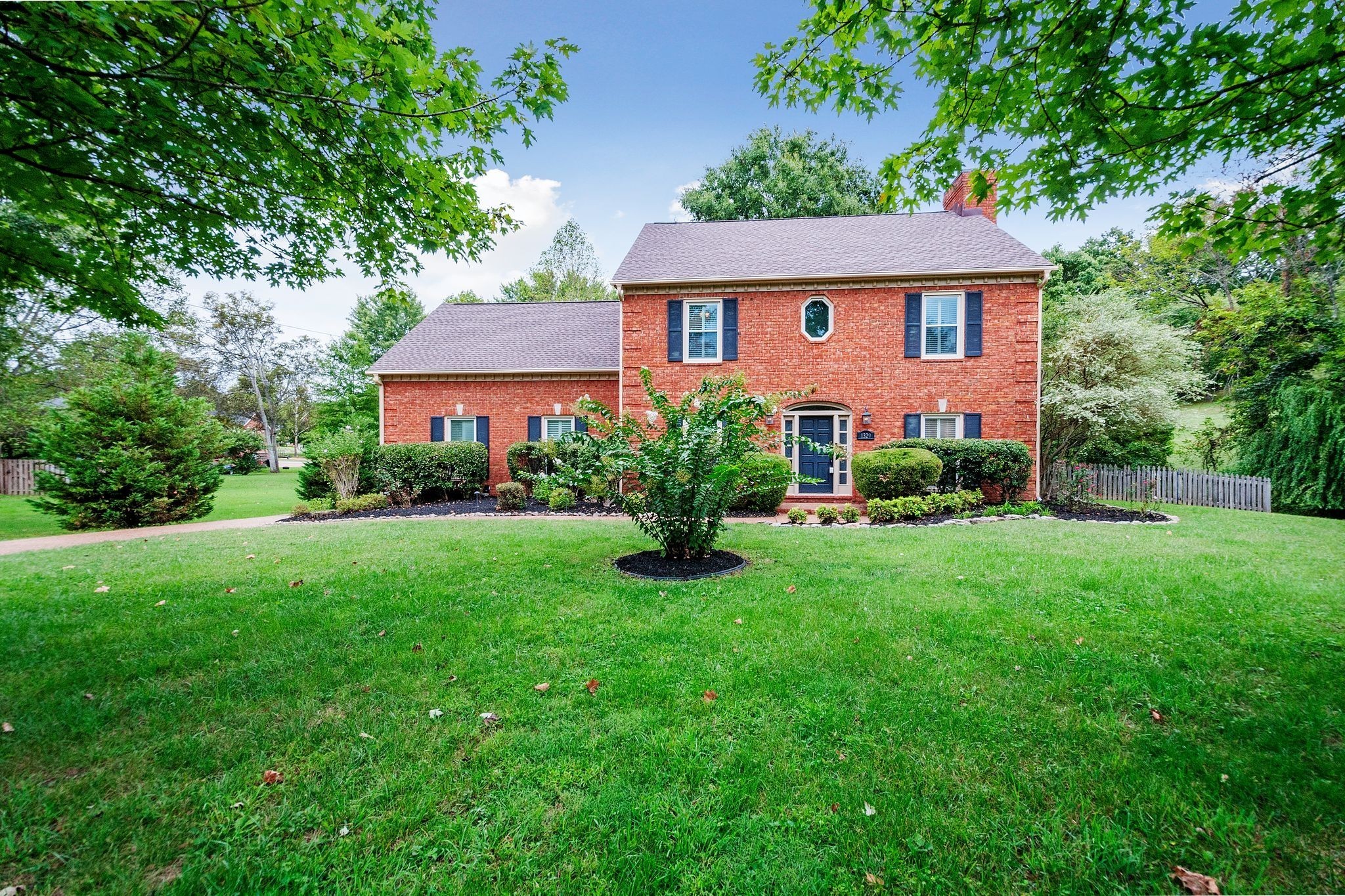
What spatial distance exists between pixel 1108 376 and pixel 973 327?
3.86m

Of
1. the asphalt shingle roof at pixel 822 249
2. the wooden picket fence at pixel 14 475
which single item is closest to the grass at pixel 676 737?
the asphalt shingle roof at pixel 822 249

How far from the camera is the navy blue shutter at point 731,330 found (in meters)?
12.9

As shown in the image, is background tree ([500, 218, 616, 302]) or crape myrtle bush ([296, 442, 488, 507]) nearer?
crape myrtle bush ([296, 442, 488, 507])

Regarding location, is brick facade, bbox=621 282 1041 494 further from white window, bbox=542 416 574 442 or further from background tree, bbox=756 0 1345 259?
background tree, bbox=756 0 1345 259

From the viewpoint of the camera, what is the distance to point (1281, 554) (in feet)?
21.6

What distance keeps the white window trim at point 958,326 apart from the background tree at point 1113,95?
8291 mm

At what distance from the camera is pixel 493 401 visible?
1469 centimetres

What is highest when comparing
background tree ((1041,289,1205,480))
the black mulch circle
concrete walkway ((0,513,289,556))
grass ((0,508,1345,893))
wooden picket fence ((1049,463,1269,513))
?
background tree ((1041,289,1205,480))

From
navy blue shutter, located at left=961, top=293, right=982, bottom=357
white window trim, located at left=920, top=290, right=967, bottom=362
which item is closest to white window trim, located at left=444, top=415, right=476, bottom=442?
white window trim, located at left=920, top=290, right=967, bottom=362

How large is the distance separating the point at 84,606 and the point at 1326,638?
10.3 metres

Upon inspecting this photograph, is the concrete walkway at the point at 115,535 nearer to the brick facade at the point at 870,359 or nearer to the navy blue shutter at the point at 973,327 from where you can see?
the brick facade at the point at 870,359

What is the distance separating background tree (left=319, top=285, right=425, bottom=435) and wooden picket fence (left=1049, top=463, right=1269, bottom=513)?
21.6 meters

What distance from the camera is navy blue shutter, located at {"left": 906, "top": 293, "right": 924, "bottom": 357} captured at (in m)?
12.4

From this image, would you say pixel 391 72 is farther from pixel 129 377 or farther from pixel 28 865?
pixel 129 377
